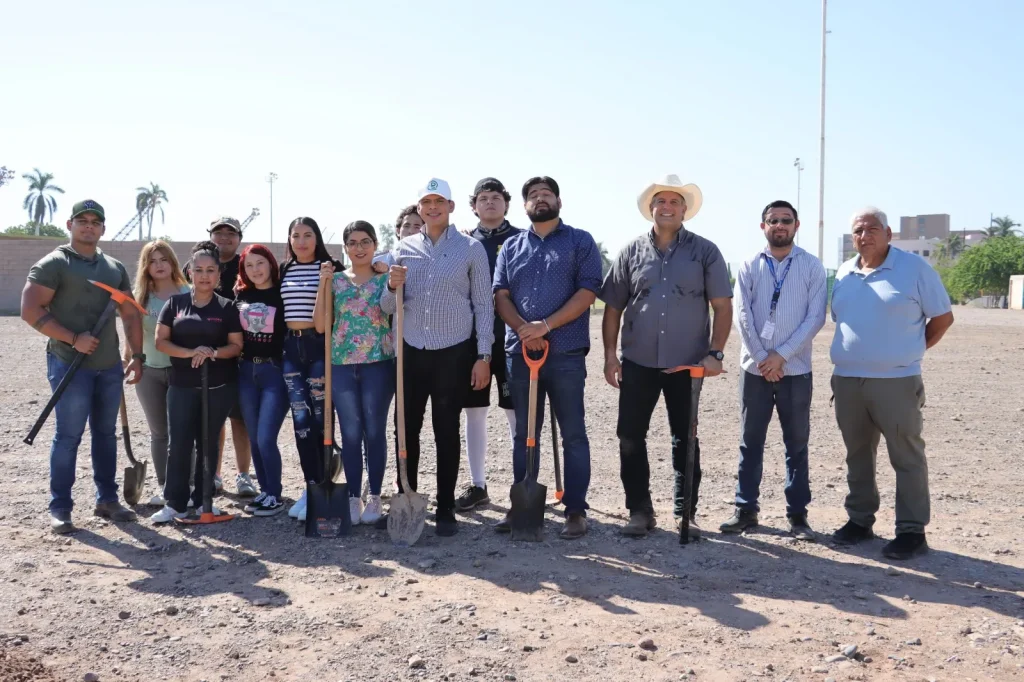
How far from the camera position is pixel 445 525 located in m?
5.68

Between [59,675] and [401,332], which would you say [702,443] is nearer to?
[401,332]

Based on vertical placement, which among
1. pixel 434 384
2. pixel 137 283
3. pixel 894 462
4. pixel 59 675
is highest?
pixel 137 283

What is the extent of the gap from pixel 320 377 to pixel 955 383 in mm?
9985

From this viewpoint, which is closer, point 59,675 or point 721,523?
point 59,675

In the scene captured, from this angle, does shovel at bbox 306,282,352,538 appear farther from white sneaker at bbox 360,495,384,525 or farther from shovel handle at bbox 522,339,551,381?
shovel handle at bbox 522,339,551,381

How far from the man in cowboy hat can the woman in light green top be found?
305cm

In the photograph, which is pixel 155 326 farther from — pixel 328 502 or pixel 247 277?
pixel 328 502

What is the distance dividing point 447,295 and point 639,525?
1.83 m

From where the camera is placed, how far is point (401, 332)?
547cm

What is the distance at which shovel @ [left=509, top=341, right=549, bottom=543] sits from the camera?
18.0ft

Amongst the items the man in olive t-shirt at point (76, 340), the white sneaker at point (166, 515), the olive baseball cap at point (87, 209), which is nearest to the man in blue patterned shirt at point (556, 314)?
the white sneaker at point (166, 515)

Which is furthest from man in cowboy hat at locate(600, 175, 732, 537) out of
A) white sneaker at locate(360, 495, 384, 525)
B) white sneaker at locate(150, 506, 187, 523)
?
white sneaker at locate(150, 506, 187, 523)

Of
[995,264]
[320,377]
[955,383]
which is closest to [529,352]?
[320,377]

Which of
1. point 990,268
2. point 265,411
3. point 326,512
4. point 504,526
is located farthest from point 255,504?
point 990,268
